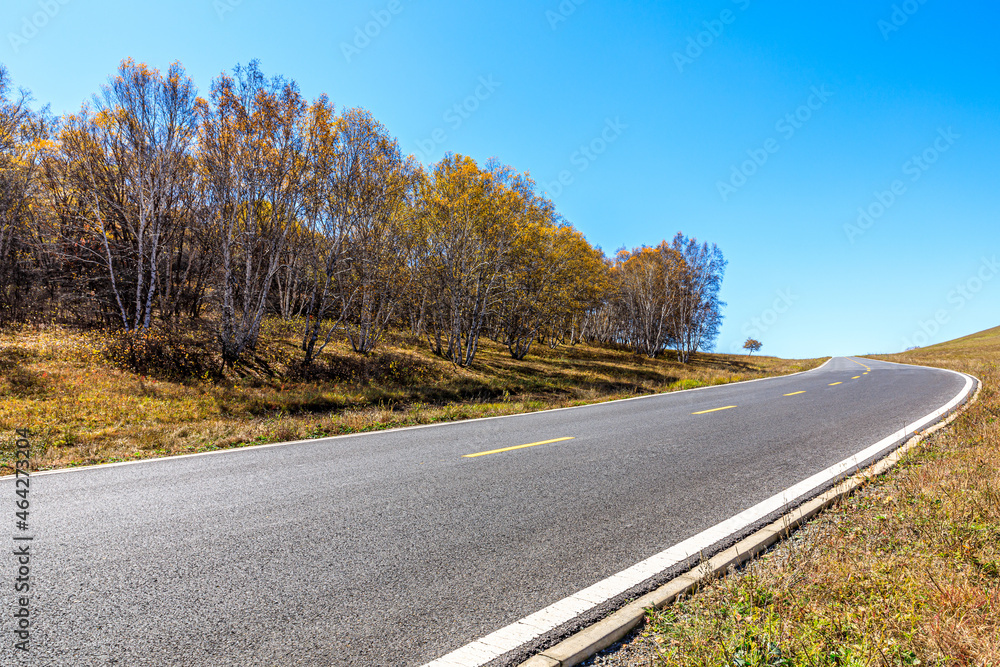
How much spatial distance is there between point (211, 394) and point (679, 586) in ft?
41.6

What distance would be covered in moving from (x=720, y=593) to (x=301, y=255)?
19.9 meters

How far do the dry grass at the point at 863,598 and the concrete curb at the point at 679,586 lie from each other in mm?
83

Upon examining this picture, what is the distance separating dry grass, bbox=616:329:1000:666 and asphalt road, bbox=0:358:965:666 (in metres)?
0.70

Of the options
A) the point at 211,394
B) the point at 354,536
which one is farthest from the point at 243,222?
the point at 354,536

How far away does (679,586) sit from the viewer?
9.55 feet

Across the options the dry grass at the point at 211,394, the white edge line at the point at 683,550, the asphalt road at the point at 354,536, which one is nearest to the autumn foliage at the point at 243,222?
the dry grass at the point at 211,394

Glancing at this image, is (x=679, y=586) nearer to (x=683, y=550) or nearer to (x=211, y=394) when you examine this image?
(x=683, y=550)

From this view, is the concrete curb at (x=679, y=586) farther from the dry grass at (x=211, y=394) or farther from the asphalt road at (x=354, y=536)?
the dry grass at (x=211, y=394)

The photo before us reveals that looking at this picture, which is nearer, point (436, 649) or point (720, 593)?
point (436, 649)

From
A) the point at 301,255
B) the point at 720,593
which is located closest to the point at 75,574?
the point at 720,593

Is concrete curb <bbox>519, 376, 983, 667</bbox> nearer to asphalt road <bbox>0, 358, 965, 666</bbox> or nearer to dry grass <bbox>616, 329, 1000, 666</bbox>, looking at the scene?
dry grass <bbox>616, 329, 1000, 666</bbox>

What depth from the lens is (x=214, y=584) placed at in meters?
2.89

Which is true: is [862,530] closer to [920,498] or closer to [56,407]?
[920,498]

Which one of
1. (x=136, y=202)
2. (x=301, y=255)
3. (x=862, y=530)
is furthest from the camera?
(x=301, y=255)
